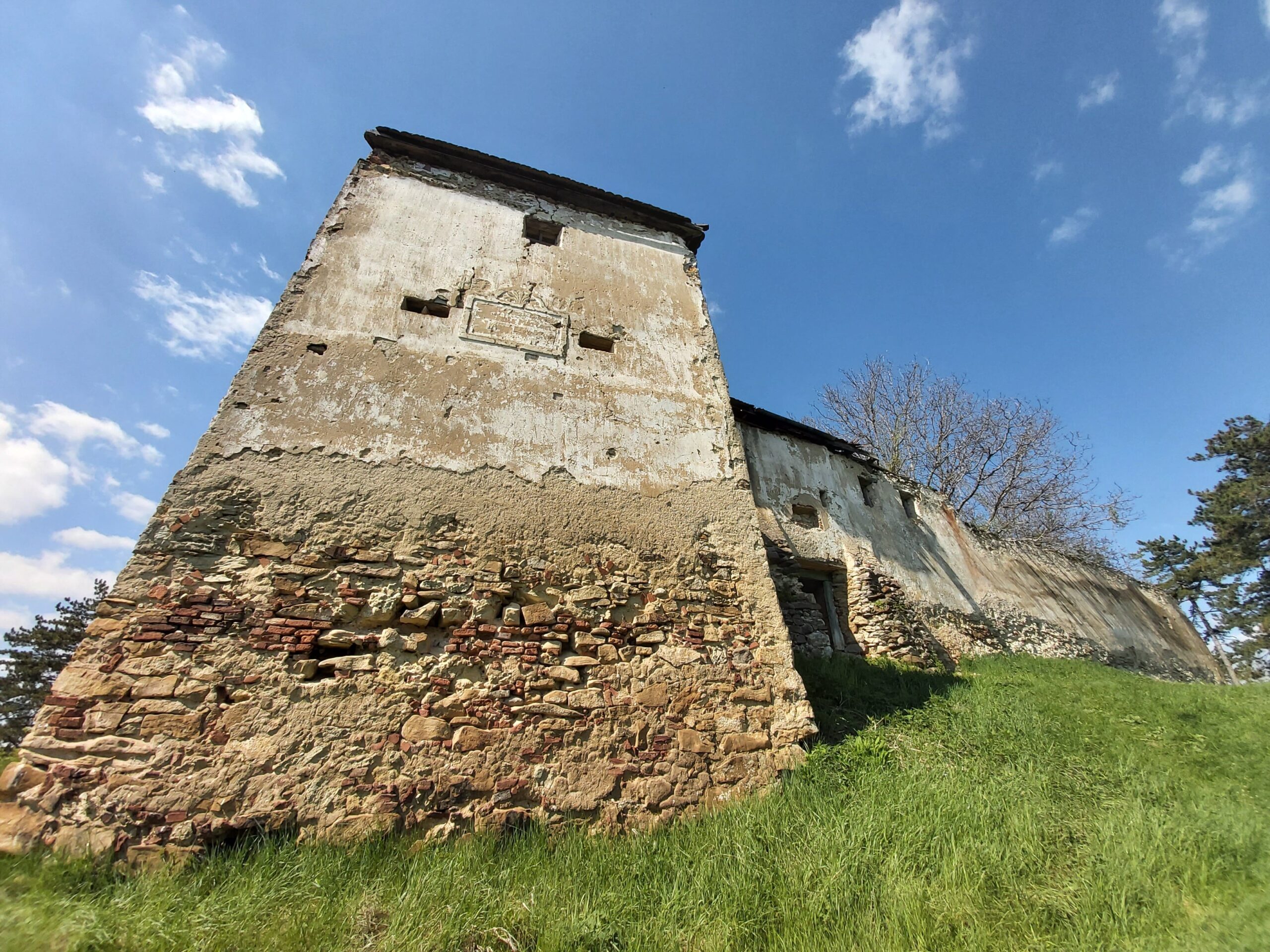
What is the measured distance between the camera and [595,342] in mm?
6359

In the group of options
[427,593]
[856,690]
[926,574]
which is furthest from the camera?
[926,574]

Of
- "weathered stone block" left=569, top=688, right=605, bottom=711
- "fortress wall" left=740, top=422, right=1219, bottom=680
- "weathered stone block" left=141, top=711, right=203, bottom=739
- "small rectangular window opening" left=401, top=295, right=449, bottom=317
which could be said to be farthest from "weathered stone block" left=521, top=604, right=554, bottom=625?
"fortress wall" left=740, top=422, right=1219, bottom=680

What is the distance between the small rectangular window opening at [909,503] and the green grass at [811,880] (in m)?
7.47

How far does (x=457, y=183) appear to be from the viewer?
22.7ft

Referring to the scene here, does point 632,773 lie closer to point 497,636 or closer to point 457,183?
point 497,636

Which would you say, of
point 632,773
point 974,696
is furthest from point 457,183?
point 974,696

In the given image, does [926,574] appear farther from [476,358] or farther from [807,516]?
[476,358]

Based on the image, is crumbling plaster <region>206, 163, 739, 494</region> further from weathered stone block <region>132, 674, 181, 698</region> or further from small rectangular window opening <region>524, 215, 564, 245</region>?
weathered stone block <region>132, 674, 181, 698</region>

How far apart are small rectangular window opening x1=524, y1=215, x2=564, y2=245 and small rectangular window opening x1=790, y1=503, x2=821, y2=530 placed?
5.85 meters

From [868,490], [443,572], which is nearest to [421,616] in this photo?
[443,572]

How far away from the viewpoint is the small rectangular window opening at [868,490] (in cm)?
1130

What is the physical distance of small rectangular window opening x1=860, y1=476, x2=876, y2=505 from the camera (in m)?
11.3

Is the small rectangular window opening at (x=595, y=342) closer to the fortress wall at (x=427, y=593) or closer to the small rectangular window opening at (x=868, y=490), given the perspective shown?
the fortress wall at (x=427, y=593)

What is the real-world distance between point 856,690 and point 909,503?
7373 millimetres
